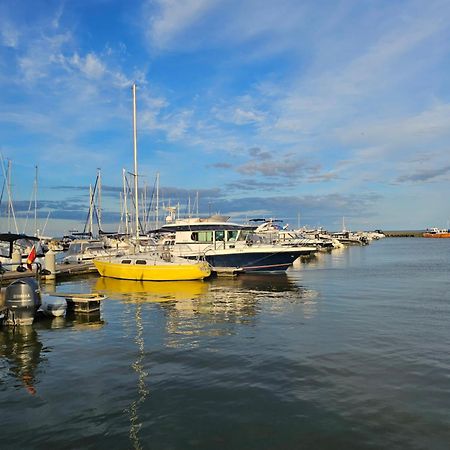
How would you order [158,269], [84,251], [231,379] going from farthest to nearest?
[84,251]
[158,269]
[231,379]

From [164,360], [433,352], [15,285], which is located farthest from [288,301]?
[15,285]

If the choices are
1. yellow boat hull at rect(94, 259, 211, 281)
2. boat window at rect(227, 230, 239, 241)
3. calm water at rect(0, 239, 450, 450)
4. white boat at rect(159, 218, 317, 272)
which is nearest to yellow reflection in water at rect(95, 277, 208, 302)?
yellow boat hull at rect(94, 259, 211, 281)

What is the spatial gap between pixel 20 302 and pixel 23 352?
298 cm

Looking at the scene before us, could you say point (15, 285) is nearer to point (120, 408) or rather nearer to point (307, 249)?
point (120, 408)

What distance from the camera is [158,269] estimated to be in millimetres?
28094

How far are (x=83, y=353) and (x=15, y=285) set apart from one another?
4.48 meters

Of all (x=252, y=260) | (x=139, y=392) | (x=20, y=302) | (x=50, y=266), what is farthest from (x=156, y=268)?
(x=139, y=392)

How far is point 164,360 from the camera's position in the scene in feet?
37.2

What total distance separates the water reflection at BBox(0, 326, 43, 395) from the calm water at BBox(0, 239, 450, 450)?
0.17ft

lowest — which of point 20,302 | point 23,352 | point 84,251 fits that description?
point 23,352

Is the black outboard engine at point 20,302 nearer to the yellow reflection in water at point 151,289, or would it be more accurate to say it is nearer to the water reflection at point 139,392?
the water reflection at point 139,392

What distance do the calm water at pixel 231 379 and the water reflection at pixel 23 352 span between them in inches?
2.0

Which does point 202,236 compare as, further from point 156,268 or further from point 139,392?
point 139,392

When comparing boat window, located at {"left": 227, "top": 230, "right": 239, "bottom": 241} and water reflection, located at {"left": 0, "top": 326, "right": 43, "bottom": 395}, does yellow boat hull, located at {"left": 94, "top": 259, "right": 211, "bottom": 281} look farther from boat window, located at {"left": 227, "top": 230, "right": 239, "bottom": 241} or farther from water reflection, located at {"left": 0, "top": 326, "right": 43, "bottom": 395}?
water reflection, located at {"left": 0, "top": 326, "right": 43, "bottom": 395}
